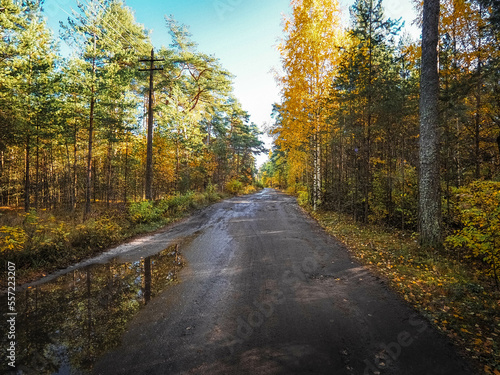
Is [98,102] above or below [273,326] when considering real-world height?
above

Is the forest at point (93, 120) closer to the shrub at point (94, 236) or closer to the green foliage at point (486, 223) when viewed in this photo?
the shrub at point (94, 236)

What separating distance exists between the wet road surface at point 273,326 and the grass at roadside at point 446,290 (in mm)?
284

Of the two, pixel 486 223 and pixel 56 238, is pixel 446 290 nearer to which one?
pixel 486 223

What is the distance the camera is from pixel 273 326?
3447mm

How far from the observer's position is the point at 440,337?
3186 millimetres

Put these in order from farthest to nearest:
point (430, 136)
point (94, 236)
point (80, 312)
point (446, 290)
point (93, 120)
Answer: point (93, 120), point (94, 236), point (430, 136), point (446, 290), point (80, 312)

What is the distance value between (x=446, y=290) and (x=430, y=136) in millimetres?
4516

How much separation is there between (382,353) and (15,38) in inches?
663

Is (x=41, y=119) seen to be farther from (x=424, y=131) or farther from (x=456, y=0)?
(x=456, y=0)

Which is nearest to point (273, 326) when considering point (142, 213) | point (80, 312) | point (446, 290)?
point (80, 312)

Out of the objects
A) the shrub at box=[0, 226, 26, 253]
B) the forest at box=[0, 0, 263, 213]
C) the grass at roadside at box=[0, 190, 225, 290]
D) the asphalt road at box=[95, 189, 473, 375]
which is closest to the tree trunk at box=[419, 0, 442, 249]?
the asphalt road at box=[95, 189, 473, 375]

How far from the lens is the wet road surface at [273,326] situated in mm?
2717

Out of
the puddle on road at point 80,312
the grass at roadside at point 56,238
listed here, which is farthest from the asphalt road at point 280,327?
the grass at roadside at point 56,238

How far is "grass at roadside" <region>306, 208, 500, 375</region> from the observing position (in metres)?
3.09
